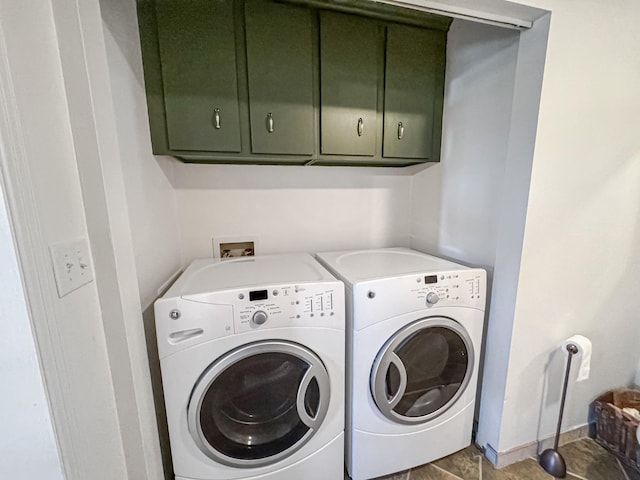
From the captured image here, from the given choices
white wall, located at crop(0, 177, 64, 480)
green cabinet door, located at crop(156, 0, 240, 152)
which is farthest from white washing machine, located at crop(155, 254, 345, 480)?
green cabinet door, located at crop(156, 0, 240, 152)

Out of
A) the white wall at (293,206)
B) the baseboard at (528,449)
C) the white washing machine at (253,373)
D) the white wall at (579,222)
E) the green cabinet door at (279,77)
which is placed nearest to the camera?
the white washing machine at (253,373)

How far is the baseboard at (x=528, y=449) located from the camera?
130 centimetres

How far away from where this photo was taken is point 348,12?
125 centimetres

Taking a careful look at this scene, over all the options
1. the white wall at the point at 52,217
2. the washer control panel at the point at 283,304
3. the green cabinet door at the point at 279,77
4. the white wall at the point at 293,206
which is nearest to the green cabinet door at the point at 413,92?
the white wall at the point at 293,206

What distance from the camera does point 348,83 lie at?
4.37ft

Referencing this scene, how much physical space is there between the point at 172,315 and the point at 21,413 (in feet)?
1.22

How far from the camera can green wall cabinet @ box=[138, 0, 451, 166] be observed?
1133 millimetres

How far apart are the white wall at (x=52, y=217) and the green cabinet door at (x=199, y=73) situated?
0.55m

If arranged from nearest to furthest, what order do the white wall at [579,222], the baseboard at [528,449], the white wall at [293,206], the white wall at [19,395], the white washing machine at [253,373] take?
the white wall at [19,395] < the white washing machine at [253,373] < the white wall at [579,222] < the baseboard at [528,449] < the white wall at [293,206]

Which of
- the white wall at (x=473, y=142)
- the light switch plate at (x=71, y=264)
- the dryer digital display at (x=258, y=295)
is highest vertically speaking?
the white wall at (x=473, y=142)

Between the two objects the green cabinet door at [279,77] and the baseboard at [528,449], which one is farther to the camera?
the baseboard at [528,449]

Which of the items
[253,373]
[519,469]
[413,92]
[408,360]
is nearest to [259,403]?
[253,373]

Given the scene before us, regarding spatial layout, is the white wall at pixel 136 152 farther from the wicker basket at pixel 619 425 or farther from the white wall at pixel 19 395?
the wicker basket at pixel 619 425

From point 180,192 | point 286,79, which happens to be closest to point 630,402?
point 286,79
